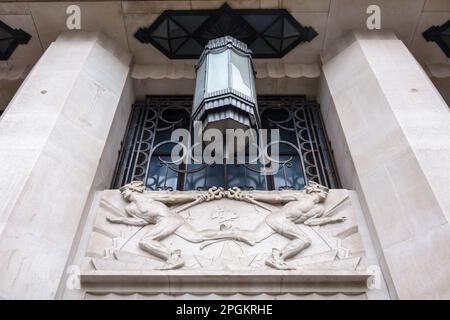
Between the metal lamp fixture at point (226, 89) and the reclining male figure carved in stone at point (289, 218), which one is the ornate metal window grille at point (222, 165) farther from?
the metal lamp fixture at point (226, 89)

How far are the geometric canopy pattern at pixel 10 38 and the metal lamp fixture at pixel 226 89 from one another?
385cm

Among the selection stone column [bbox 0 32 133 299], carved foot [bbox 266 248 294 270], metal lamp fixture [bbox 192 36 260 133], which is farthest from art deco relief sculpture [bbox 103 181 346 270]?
metal lamp fixture [bbox 192 36 260 133]

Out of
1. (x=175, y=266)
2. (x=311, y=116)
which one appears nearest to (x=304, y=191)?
(x=175, y=266)

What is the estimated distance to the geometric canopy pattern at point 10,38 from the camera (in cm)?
916

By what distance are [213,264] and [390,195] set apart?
94.9 inches

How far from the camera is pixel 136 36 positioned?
30.6 ft

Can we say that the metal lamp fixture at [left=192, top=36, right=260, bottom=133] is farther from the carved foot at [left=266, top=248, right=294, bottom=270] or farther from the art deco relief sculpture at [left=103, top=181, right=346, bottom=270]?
the carved foot at [left=266, top=248, right=294, bottom=270]

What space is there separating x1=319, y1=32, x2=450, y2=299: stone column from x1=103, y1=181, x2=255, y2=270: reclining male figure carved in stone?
74.6 inches

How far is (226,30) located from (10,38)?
13.9 feet

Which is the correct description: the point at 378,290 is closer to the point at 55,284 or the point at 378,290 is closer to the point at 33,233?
the point at 55,284

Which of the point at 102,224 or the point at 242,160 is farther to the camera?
the point at 242,160

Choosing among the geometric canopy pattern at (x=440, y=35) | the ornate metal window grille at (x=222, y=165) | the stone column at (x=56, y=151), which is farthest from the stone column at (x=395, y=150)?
the stone column at (x=56, y=151)

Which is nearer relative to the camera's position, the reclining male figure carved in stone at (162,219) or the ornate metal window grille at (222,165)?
the reclining male figure carved in stone at (162,219)
